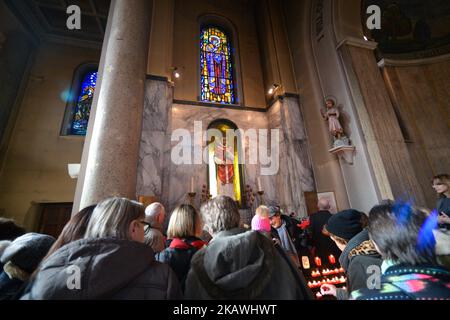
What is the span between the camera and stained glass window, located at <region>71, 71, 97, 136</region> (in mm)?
8328

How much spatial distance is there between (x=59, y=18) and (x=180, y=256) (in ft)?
39.4

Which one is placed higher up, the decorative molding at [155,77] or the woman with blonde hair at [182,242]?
the decorative molding at [155,77]

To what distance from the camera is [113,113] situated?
295 cm

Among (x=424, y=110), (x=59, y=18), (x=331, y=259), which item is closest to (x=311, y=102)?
(x=424, y=110)

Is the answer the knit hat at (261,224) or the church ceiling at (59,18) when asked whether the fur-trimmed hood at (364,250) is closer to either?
the knit hat at (261,224)

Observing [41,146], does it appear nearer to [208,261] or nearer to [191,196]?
[191,196]

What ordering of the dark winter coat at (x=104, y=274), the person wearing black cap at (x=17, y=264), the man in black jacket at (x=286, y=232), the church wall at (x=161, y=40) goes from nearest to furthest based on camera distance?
the dark winter coat at (x=104, y=274) → the person wearing black cap at (x=17, y=264) → the man in black jacket at (x=286, y=232) → the church wall at (x=161, y=40)

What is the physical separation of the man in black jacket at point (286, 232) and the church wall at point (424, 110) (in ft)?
19.6

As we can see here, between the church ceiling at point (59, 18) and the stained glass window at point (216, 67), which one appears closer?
the stained glass window at point (216, 67)

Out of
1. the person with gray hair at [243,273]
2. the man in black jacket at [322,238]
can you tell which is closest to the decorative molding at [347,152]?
the man in black jacket at [322,238]

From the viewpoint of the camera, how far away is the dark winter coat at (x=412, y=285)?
0.83m

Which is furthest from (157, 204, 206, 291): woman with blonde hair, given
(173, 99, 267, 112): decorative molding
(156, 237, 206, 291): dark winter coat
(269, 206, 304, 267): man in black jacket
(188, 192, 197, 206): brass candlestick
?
(173, 99, 267, 112): decorative molding

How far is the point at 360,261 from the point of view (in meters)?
1.35

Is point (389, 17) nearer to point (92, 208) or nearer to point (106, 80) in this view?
point (106, 80)
